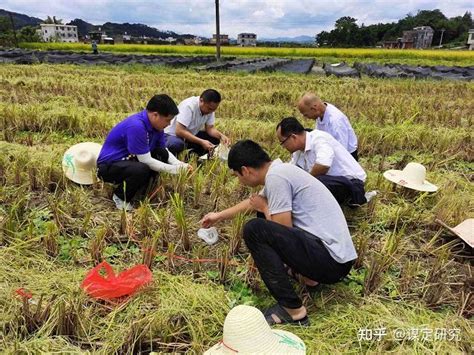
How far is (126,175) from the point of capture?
10.8 ft

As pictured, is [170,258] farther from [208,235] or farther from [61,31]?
[61,31]

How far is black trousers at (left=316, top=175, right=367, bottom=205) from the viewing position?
10.5ft

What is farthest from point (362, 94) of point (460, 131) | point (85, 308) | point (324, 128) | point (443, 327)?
point (85, 308)

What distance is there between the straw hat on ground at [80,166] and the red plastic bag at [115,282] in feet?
5.07

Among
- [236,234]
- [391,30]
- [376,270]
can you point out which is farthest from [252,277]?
[391,30]

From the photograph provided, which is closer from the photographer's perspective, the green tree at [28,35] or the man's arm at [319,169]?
the man's arm at [319,169]

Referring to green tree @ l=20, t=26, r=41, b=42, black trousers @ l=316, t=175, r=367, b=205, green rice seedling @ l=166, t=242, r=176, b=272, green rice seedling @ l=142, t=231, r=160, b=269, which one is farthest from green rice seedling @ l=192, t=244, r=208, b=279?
green tree @ l=20, t=26, r=41, b=42

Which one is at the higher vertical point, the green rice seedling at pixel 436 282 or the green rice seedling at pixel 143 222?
the green rice seedling at pixel 143 222

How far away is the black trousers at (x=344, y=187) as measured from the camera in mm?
3211

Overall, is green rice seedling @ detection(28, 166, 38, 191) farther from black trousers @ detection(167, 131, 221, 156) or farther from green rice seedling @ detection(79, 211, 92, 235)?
black trousers @ detection(167, 131, 221, 156)

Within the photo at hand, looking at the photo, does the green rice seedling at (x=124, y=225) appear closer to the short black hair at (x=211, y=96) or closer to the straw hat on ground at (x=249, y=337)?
the straw hat on ground at (x=249, y=337)

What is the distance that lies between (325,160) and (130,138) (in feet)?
5.33

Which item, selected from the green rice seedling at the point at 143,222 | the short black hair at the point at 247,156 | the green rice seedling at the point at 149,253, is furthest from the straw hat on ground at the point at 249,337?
the green rice seedling at the point at 143,222

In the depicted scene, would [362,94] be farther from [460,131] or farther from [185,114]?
[185,114]
